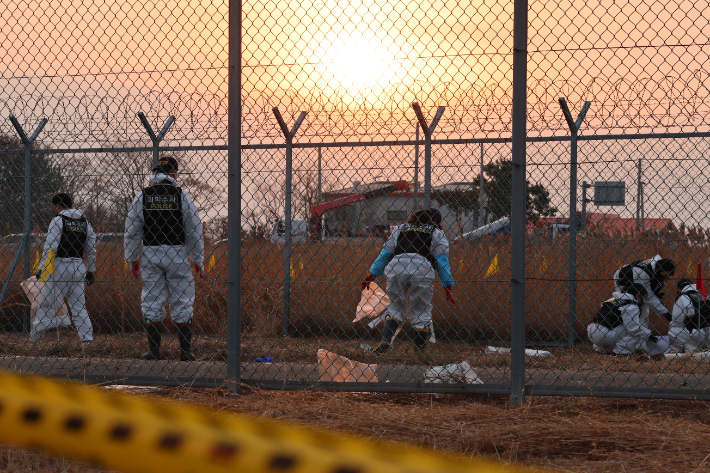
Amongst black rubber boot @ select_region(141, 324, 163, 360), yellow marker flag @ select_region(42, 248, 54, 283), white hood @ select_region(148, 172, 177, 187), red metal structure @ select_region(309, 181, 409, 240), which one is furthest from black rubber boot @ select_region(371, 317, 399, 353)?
yellow marker flag @ select_region(42, 248, 54, 283)

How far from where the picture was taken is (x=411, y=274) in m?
6.61

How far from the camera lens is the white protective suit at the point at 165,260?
5.88 m

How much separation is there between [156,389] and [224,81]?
77.6 inches

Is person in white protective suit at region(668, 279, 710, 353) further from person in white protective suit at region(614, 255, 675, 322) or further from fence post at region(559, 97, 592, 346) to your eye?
fence post at region(559, 97, 592, 346)

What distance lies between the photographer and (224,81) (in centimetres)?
413

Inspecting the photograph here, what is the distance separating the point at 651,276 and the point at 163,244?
443cm

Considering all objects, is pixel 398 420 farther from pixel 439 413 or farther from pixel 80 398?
pixel 80 398

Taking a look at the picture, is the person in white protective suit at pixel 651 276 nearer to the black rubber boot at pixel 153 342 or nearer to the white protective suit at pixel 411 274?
the white protective suit at pixel 411 274

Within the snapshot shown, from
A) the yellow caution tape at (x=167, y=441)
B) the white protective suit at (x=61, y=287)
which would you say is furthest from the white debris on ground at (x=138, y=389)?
the yellow caution tape at (x=167, y=441)

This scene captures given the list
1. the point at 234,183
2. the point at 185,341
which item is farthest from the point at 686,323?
the point at 234,183

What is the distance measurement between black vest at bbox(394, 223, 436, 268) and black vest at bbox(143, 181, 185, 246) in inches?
A: 79.6

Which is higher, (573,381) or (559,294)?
(559,294)

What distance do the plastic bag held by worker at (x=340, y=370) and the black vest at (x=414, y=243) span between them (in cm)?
235

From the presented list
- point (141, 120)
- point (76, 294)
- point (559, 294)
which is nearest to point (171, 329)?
point (76, 294)
